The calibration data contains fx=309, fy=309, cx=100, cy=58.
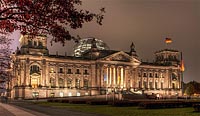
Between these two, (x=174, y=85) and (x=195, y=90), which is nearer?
(x=174, y=85)

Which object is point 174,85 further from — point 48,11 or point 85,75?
point 48,11

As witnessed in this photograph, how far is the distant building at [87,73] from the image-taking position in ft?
364

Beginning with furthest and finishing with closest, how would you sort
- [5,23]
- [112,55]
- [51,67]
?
[112,55], [51,67], [5,23]

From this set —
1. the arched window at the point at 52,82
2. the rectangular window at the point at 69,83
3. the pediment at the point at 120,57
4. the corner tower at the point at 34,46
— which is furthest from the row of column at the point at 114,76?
the corner tower at the point at 34,46

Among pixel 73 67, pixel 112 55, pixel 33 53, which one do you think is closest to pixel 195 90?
pixel 112 55

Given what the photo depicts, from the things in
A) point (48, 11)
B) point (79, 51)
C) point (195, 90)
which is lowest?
point (195, 90)

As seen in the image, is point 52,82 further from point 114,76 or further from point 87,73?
point 114,76

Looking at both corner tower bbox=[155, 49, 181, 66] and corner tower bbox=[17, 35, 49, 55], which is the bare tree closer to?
corner tower bbox=[17, 35, 49, 55]

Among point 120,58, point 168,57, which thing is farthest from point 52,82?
point 168,57

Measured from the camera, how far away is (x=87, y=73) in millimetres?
125812

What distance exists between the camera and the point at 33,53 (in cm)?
11444

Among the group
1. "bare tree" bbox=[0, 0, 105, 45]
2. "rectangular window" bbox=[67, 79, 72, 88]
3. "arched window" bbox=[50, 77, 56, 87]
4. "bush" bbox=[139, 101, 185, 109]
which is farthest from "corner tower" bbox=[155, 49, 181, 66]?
"bare tree" bbox=[0, 0, 105, 45]

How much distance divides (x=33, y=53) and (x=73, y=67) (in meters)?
17.5

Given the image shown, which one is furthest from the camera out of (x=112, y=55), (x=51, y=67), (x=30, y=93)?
(x=112, y=55)
